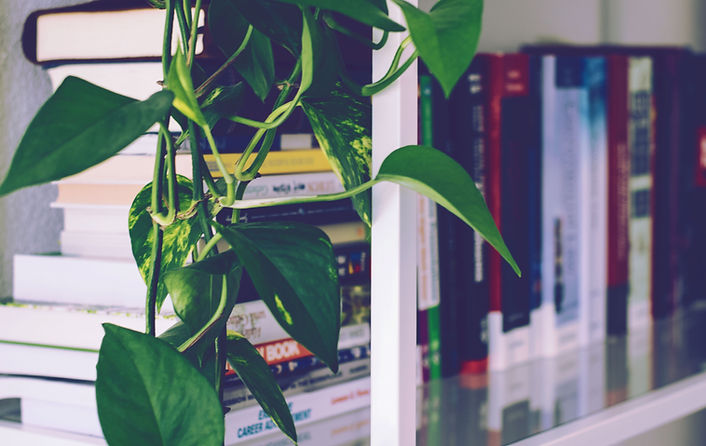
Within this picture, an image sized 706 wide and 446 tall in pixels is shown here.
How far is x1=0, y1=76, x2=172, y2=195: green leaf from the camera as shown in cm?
32

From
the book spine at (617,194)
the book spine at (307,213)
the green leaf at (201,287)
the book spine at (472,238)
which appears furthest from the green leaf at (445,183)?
the book spine at (617,194)

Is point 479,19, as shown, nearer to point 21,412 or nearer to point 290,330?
point 290,330

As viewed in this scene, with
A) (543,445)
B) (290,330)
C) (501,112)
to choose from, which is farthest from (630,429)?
Result: (290,330)

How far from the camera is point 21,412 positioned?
2.16ft

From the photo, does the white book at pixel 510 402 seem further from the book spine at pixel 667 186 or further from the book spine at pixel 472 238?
the book spine at pixel 667 186

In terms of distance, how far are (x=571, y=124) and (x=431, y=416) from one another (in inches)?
16.4

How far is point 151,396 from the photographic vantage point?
0.38 meters

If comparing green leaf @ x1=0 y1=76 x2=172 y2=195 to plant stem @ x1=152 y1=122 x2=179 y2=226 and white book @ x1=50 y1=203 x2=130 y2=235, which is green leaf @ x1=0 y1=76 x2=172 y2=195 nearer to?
plant stem @ x1=152 y1=122 x2=179 y2=226

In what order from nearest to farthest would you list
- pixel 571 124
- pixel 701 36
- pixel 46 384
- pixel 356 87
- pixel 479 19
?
pixel 479 19 < pixel 356 87 < pixel 46 384 < pixel 571 124 < pixel 701 36

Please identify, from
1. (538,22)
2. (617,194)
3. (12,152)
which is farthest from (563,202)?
(12,152)

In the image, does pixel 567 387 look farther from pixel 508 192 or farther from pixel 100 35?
pixel 100 35

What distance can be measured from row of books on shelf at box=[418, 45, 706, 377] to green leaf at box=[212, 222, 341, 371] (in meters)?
0.42

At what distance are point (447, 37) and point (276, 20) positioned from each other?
0.45ft

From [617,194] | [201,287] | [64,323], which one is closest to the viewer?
[201,287]
